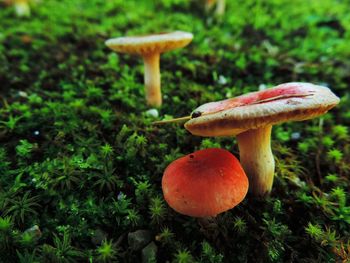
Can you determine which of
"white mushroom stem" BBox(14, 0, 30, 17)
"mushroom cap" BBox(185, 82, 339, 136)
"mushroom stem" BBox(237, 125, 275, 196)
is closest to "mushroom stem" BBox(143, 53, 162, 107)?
"mushroom stem" BBox(237, 125, 275, 196)

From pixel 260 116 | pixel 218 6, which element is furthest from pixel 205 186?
pixel 218 6

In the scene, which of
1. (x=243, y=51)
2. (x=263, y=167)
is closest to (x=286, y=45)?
(x=243, y=51)

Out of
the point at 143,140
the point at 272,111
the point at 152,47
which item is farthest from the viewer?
the point at 152,47

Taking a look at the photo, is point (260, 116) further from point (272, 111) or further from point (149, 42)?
point (149, 42)

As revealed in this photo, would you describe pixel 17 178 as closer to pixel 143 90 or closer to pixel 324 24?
pixel 143 90

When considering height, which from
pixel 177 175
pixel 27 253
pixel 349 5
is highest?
pixel 349 5

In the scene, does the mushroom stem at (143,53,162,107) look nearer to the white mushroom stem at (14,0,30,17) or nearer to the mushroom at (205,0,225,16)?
the mushroom at (205,0,225,16)
